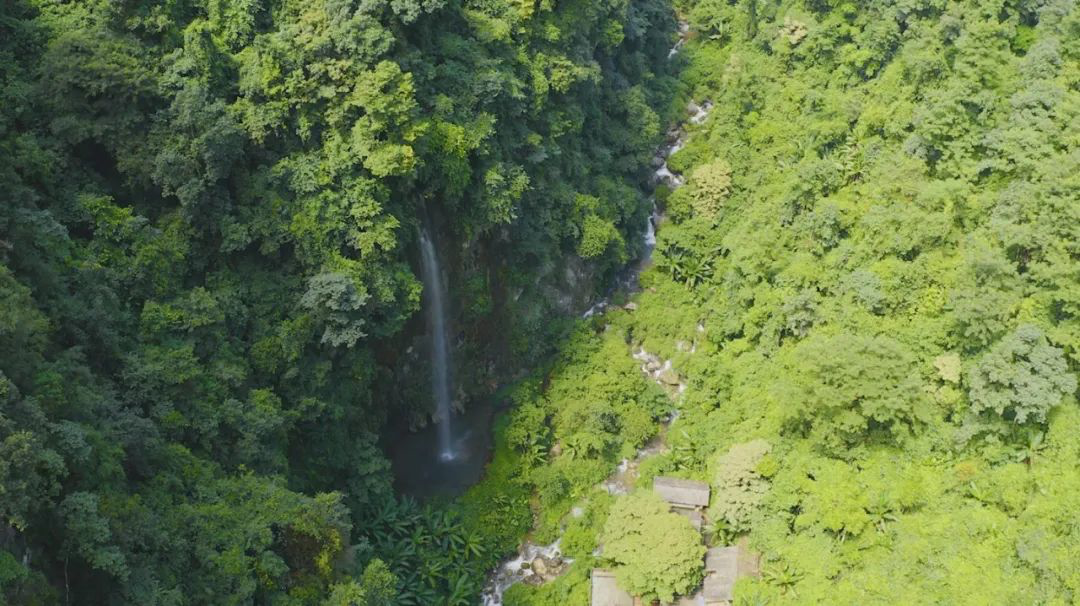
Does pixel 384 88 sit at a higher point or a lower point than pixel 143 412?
higher

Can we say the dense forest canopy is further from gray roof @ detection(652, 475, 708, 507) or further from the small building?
gray roof @ detection(652, 475, 708, 507)

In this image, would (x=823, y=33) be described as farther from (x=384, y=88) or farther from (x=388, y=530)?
(x=388, y=530)

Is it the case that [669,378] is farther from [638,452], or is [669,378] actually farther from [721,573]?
[721,573]

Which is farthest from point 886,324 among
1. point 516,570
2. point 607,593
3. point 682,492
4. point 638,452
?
point 516,570

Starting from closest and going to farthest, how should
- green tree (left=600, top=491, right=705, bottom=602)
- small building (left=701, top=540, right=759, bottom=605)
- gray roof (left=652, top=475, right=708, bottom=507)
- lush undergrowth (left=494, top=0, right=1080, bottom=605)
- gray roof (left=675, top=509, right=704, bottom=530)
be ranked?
lush undergrowth (left=494, top=0, right=1080, bottom=605)
green tree (left=600, top=491, right=705, bottom=602)
small building (left=701, top=540, right=759, bottom=605)
gray roof (left=675, top=509, right=704, bottom=530)
gray roof (left=652, top=475, right=708, bottom=507)

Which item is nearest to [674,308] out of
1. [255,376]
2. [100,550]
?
[255,376]

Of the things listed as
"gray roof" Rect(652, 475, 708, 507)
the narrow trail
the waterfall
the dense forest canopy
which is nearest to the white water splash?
the narrow trail

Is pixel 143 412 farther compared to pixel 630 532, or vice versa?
pixel 630 532
